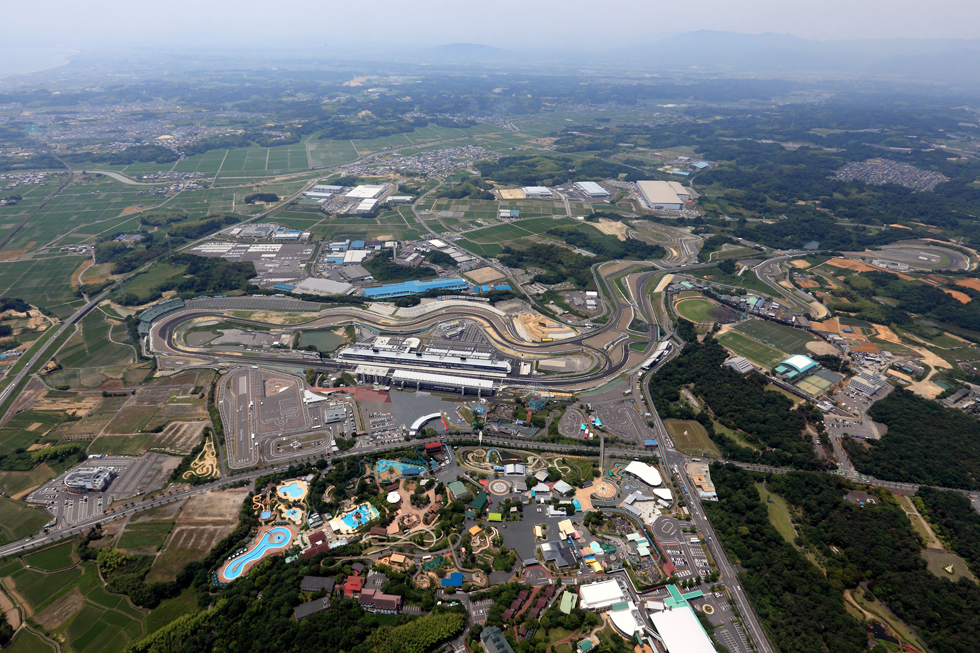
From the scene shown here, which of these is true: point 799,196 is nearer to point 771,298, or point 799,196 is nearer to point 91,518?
point 771,298

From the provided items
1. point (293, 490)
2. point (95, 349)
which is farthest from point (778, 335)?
point (95, 349)

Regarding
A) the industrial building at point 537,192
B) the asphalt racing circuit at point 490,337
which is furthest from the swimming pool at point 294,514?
the industrial building at point 537,192

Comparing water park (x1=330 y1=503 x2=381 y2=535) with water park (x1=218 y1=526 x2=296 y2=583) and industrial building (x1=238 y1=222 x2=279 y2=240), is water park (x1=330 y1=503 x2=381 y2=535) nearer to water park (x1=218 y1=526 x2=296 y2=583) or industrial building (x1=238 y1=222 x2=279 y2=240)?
water park (x1=218 y1=526 x2=296 y2=583)

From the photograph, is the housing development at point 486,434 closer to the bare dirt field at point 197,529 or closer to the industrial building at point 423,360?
the bare dirt field at point 197,529

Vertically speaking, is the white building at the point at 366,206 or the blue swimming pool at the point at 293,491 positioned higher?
the white building at the point at 366,206

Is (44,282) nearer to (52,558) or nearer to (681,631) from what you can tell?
(52,558)
